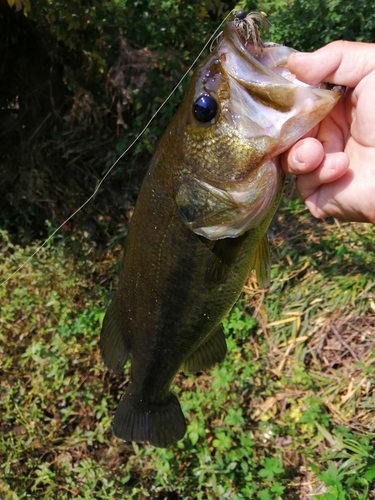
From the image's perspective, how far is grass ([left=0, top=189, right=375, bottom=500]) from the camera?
2.97 meters

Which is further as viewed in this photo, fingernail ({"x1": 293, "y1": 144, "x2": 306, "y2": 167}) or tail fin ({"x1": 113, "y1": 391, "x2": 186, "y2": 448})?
tail fin ({"x1": 113, "y1": 391, "x2": 186, "y2": 448})

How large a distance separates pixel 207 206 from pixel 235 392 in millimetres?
2245

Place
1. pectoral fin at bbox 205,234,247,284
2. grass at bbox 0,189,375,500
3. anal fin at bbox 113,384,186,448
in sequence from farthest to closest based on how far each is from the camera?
grass at bbox 0,189,375,500 < anal fin at bbox 113,384,186,448 < pectoral fin at bbox 205,234,247,284

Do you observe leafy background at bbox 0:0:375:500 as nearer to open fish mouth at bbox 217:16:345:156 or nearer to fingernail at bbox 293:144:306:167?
fingernail at bbox 293:144:306:167

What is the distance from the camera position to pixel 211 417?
319 cm

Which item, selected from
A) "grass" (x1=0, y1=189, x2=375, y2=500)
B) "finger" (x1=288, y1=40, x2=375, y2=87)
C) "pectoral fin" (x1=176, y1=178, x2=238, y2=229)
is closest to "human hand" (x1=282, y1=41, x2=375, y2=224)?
"finger" (x1=288, y1=40, x2=375, y2=87)

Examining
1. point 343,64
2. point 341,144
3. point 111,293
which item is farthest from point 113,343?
point 111,293

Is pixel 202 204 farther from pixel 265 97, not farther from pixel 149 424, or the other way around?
pixel 149 424

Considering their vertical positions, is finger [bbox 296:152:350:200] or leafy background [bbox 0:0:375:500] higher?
→ finger [bbox 296:152:350:200]

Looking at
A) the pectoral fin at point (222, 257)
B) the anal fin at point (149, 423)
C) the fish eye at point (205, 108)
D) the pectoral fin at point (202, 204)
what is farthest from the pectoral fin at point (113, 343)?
the fish eye at point (205, 108)

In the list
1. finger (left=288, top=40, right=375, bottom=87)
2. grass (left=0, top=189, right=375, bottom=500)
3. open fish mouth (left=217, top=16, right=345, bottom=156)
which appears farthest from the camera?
grass (left=0, top=189, right=375, bottom=500)

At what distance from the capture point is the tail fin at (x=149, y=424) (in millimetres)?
2160

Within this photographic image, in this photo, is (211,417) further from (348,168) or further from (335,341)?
(348,168)

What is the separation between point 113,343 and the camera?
6.57 feet
